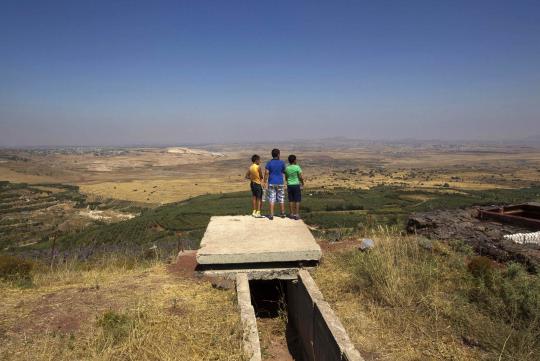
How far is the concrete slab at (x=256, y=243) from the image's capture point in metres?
6.16

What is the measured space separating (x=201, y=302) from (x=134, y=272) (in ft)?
7.30

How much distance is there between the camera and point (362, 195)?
171 ft

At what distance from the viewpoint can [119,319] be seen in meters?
4.39

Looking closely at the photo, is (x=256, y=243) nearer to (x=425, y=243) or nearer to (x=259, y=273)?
(x=259, y=273)

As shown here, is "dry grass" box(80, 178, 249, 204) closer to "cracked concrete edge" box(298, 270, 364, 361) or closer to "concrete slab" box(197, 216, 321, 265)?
"concrete slab" box(197, 216, 321, 265)

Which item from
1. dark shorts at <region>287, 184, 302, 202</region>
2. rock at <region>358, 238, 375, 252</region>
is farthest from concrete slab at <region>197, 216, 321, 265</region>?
rock at <region>358, 238, 375, 252</region>

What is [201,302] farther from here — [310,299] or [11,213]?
[11,213]

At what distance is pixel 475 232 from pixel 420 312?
382cm

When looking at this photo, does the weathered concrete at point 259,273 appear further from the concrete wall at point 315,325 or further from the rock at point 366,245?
the rock at point 366,245

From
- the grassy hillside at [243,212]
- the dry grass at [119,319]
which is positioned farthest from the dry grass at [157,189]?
the dry grass at [119,319]

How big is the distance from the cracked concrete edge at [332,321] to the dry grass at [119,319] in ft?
3.47

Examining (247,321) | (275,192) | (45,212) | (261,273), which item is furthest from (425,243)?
(45,212)

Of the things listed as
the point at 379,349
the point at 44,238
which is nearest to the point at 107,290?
the point at 379,349

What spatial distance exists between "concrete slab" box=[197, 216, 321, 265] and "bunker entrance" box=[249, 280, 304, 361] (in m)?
0.86
